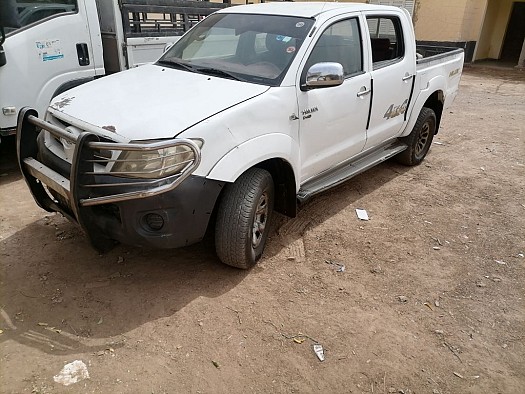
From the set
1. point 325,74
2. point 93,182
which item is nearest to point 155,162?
point 93,182

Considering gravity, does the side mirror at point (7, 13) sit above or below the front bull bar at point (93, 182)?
above

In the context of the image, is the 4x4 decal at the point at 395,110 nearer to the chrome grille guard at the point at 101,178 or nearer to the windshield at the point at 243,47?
the windshield at the point at 243,47

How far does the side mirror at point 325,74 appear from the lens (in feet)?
10.8

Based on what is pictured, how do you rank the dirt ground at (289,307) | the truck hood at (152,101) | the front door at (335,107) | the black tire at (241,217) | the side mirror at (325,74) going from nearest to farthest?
the dirt ground at (289,307) → the truck hood at (152,101) → the black tire at (241,217) → the side mirror at (325,74) → the front door at (335,107)

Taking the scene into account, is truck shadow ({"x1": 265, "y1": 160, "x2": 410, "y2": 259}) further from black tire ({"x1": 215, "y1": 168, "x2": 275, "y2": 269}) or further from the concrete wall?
the concrete wall

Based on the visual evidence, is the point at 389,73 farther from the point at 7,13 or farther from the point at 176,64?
the point at 7,13

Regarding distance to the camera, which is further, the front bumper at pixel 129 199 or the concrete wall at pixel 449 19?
the concrete wall at pixel 449 19

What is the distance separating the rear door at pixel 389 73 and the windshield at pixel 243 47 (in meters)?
1.03

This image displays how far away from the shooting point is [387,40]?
491 cm

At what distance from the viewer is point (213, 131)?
2.79 metres

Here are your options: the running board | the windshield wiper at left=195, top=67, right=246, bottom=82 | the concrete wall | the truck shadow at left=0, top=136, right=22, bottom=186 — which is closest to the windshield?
the windshield wiper at left=195, top=67, right=246, bottom=82

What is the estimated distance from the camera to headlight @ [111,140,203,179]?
2.66 meters

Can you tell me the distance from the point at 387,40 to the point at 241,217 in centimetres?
303

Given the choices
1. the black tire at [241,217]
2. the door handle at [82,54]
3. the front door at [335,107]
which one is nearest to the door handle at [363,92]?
the front door at [335,107]
